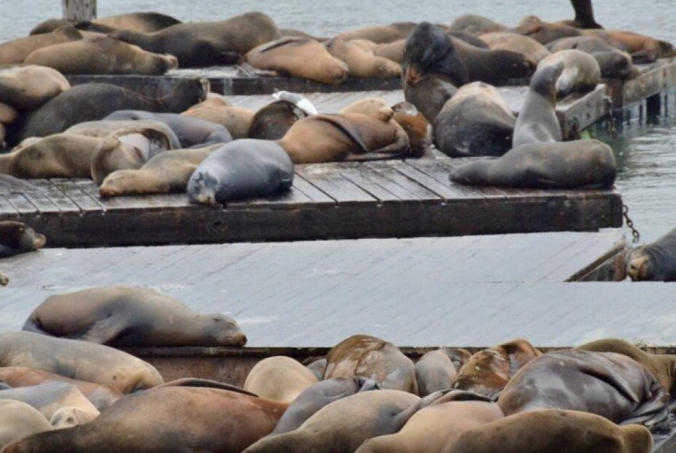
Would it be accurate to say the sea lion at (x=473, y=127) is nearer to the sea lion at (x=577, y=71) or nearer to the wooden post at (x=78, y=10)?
the sea lion at (x=577, y=71)

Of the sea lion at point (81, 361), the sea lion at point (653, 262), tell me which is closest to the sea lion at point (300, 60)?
the sea lion at point (653, 262)

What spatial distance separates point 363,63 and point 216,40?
4.89 feet

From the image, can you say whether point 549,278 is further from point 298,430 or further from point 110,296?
point 298,430

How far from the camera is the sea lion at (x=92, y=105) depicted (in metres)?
11.3

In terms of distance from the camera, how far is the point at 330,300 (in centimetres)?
675

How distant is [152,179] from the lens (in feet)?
29.8

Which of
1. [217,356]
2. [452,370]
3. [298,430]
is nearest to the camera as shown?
[298,430]

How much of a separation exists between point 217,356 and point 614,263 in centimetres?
262

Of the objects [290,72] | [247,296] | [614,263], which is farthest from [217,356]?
[290,72]

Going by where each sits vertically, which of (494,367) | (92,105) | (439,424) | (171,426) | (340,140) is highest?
(439,424)

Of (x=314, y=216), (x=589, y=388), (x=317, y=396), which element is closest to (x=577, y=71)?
(x=314, y=216)

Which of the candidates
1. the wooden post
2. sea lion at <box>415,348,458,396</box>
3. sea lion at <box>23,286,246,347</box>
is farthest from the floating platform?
the wooden post

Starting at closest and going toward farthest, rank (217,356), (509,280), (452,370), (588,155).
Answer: (452,370) < (217,356) < (509,280) < (588,155)

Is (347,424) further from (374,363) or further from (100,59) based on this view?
(100,59)
